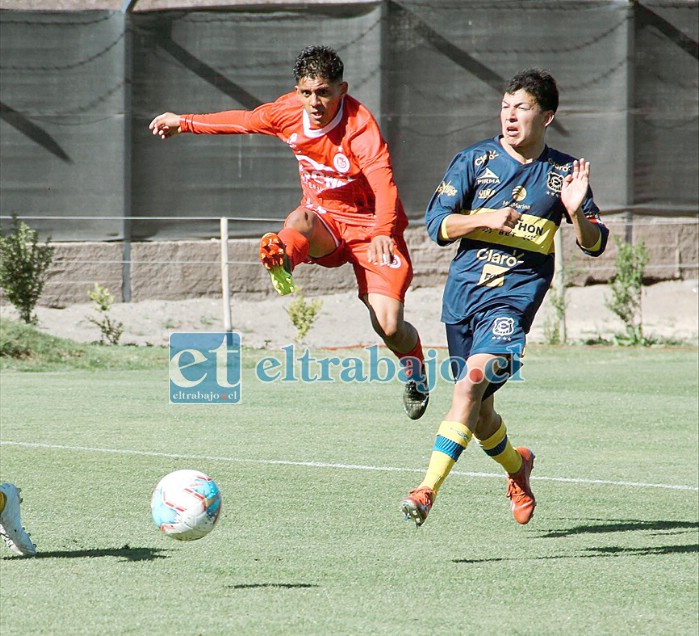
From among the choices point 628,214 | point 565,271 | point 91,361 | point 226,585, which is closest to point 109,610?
point 226,585

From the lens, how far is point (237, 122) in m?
7.44

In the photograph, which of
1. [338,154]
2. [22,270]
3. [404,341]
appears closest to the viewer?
[338,154]

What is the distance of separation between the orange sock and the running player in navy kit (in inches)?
35.5

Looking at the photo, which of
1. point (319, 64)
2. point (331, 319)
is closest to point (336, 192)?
point (319, 64)

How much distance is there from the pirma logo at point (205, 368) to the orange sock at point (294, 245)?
6.08 meters

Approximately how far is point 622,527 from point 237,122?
344 cm

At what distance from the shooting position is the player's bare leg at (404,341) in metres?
7.85

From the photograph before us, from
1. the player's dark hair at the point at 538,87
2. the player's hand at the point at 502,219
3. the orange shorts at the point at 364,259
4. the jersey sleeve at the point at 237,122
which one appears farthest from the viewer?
the orange shorts at the point at 364,259

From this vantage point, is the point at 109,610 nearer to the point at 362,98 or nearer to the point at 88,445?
the point at 88,445

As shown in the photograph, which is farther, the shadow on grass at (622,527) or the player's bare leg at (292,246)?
the shadow on grass at (622,527)

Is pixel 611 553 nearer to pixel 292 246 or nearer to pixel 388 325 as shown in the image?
pixel 388 325

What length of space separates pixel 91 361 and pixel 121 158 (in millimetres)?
5132

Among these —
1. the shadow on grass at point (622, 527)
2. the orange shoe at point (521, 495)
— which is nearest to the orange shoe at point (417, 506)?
the orange shoe at point (521, 495)

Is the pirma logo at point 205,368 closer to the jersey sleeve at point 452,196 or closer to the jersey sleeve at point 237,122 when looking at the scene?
the jersey sleeve at point 237,122
